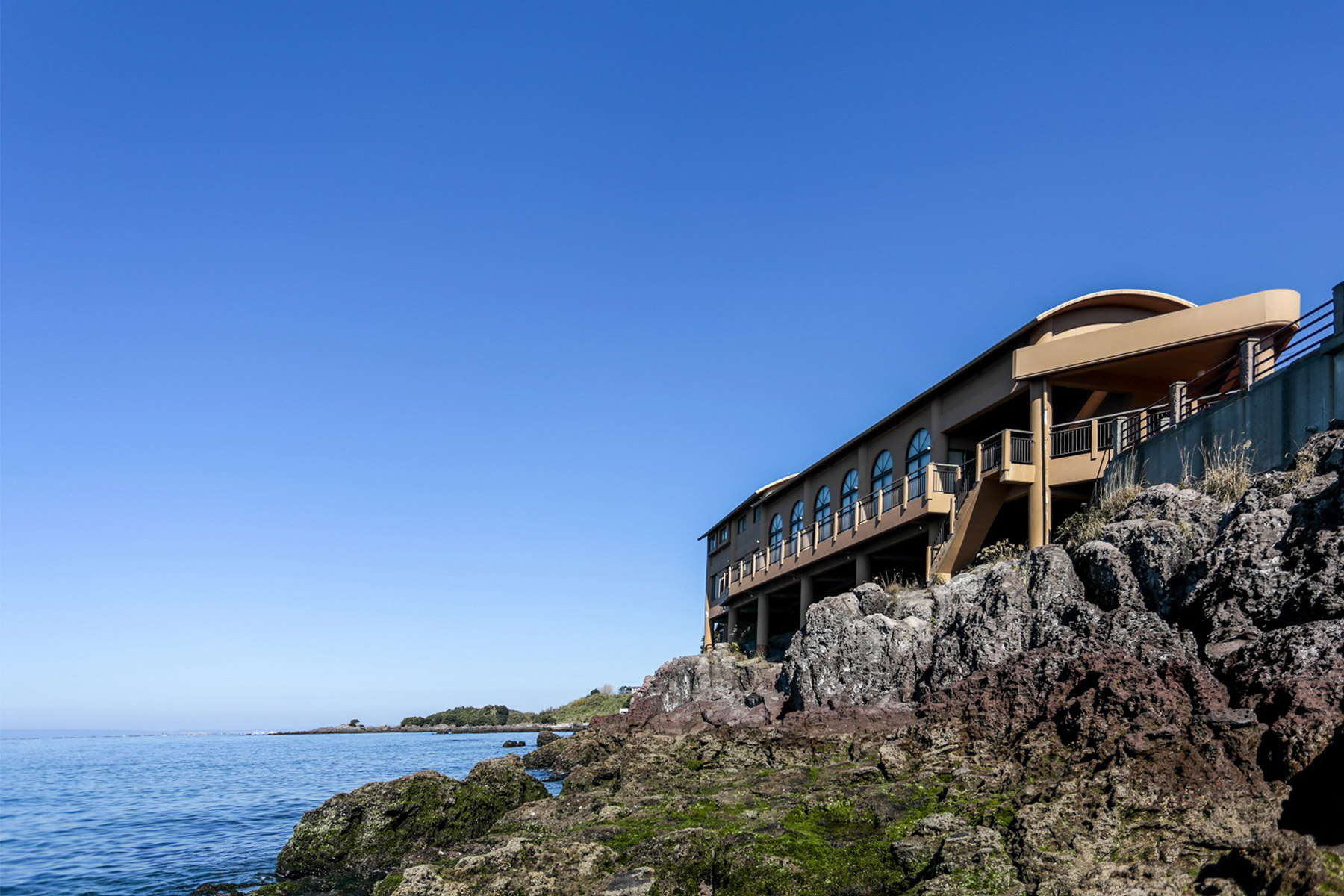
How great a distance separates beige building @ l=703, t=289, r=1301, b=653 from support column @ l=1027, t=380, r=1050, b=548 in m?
0.03

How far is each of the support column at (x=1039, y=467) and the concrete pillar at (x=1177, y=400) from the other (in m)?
3.29

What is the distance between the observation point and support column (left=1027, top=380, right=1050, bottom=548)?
2428 cm

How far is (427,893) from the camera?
1055cm

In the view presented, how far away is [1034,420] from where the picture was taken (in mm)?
25547

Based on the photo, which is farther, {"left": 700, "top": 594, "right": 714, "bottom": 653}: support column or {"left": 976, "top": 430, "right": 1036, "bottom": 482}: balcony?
{"left": 700, "top": 594, "right": 714, "bottom": 653}: support column

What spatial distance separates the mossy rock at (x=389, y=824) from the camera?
48.8 feet

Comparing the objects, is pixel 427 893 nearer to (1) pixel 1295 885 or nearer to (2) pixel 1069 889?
(2) pixel 1069 889

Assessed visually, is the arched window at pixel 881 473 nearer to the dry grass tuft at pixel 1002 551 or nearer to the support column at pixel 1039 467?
the support column at pixel 1039 467

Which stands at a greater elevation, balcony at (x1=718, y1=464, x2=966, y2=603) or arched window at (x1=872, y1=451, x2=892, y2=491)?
arched window at (x1=872, y1=451, x2=892, y2=491)

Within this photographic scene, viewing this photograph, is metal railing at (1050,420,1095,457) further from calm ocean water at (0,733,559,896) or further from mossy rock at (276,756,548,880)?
mossy rock at (276,756,548,880)

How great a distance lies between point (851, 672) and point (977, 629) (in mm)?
2546

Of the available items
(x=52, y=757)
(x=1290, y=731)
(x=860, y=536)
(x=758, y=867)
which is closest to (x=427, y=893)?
(x=758, y=867)

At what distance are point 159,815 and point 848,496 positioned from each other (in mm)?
24321

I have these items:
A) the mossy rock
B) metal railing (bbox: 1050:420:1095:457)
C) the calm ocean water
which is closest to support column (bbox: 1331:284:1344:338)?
metal railing (bbox: 1050:420:1095:457)
